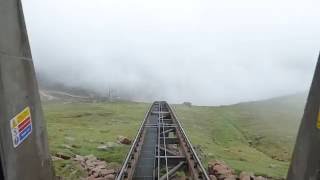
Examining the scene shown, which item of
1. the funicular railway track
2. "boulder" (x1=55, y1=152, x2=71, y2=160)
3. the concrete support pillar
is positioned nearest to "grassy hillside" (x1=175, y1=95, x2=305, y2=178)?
the funicular railway track

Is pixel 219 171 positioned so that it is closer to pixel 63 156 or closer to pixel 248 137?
pixel 63 156

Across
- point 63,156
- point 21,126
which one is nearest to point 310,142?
point 21,126

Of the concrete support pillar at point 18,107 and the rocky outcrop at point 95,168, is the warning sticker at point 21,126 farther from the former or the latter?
the rocky outcrop at point 95,168

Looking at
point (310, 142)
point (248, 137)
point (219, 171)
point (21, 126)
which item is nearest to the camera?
point (310, 142)

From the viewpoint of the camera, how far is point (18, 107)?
28.8ft

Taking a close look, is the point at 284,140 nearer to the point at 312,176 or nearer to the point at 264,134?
the point at 264,134

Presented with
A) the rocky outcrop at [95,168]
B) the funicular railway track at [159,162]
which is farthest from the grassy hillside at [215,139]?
the funicular railway track at [159,162]

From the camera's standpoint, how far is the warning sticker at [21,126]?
27.9ft

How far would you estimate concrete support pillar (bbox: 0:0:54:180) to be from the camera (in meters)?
8.17

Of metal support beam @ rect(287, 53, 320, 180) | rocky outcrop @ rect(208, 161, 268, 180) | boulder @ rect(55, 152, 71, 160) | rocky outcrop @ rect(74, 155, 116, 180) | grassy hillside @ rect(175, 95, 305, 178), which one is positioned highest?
metal support beam @ rect(287, 53, 320, 180)

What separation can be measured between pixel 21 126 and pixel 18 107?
410 mm

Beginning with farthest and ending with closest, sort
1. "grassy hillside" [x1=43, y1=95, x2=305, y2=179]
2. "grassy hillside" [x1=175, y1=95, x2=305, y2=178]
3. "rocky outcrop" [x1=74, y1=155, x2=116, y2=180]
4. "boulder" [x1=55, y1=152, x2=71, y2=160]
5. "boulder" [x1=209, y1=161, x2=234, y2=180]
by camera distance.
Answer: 1. "grassy hillside" [x1=175, y1=95, x2=305, y2=178]
2. "grassy hillside" [x1=43, y1=95, x2=305, y2=179]
3. "boulder" [x1=55, y1=152, x2=71, y2=160]
4. "boulder" [x1=209, y1=161, x2=234, y2=180]
5. "rocky outcrop" [x1=74, y1=155, x2=116, y2=180]

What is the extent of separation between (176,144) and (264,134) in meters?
33.5

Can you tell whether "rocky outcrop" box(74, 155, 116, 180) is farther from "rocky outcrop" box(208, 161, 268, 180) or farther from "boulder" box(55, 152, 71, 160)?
"rocky outcrop" box(208, 161, 268, 180)
